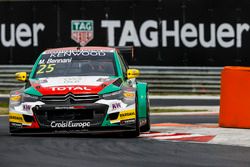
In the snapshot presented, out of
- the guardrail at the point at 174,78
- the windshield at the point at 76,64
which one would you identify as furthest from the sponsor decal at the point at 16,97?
the guardrail at the point at 174,78

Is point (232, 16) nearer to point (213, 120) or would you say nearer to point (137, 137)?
point (213, 120)

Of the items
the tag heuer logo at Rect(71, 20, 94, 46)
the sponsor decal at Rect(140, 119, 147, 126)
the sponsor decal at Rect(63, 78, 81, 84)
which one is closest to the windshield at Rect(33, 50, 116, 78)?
the sponsor decal at Rect(63, 78, 81, 84)

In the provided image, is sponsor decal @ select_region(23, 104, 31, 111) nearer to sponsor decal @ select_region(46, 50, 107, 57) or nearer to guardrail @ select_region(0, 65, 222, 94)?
sponsor decal @ select_region(46, 50, 107, 57)

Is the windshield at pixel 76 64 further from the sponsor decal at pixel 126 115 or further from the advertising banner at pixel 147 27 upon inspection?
the advertising banner at pixel 147 27

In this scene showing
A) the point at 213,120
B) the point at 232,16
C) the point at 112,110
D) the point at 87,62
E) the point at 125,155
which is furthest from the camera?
the point at 232,16

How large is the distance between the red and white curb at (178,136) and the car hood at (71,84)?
105 cm

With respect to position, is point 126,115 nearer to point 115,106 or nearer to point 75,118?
point 115,106

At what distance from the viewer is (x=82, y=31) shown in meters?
28.5

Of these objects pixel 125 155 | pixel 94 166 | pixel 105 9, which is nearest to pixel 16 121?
pixel 125 155

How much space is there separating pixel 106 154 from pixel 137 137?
293cm

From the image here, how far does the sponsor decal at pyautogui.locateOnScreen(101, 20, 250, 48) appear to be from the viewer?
95.7ft

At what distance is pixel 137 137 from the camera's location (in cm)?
1477

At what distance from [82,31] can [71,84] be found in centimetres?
1401

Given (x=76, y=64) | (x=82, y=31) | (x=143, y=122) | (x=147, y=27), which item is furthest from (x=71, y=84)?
(x=147, y=27)
